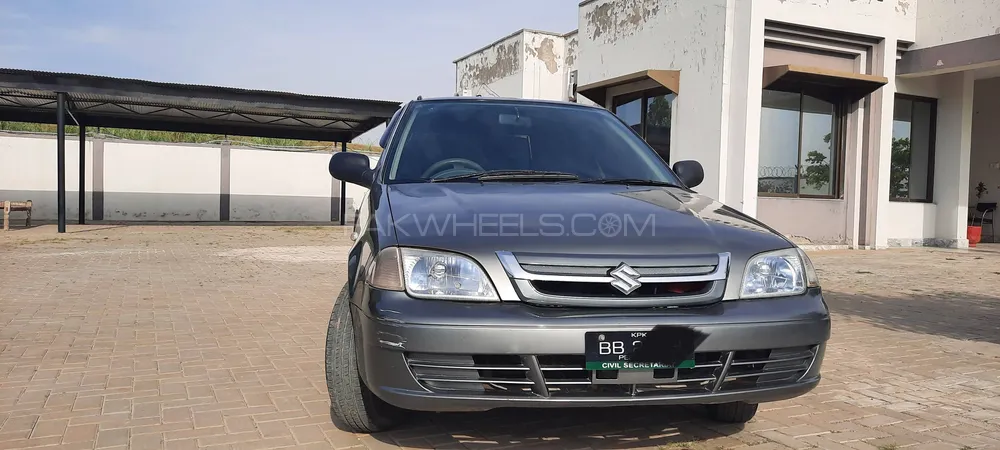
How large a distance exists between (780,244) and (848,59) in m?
12.5

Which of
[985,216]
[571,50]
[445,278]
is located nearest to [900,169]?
[985,216]

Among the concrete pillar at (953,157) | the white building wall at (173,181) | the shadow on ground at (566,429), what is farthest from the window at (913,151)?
the white building wall at (173,181)

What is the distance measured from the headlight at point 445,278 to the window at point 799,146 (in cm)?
1160

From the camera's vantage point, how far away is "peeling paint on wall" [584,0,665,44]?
44.5 ft

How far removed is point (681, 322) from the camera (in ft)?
7.76

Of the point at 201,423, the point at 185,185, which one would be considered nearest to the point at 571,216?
the point at 201,423

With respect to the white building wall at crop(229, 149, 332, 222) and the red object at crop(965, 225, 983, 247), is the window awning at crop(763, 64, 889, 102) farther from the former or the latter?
the white building wall at crop(229, 149, 332, 222)

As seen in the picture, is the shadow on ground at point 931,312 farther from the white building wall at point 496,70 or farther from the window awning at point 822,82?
the white building wall at point 496,70

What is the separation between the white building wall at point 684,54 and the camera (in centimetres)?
1221

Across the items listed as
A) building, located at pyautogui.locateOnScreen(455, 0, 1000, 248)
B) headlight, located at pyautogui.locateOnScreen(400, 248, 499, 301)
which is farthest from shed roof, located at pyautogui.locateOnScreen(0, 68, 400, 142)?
headlight, located at pyautogui.locateOnScreen(400, 248, 499, 301)

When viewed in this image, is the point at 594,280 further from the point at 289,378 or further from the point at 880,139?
the point at 880,139

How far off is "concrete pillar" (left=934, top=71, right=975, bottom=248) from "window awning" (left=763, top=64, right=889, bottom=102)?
2.58 meters

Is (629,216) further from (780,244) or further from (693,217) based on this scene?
(780,244)

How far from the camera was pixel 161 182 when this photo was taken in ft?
73.0
